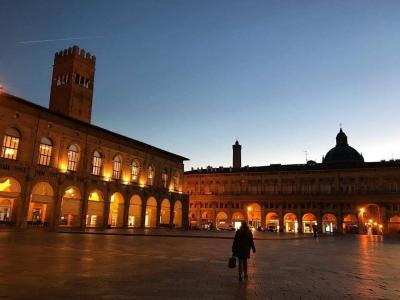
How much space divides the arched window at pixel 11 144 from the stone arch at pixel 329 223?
63.0m

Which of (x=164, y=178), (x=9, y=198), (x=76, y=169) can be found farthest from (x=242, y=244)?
(x=164, y=178)

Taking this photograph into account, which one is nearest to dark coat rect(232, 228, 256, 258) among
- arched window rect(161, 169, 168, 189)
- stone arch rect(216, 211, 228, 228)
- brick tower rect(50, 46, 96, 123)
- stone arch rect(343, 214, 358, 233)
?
brick tower rect(50, 46, 96, 123)

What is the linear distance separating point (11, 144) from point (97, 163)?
12.6 meters

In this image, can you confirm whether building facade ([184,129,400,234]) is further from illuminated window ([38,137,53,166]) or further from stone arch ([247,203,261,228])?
illuminated window ([38,137,53,166])

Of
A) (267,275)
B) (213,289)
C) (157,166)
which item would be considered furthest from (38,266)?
(157,166)

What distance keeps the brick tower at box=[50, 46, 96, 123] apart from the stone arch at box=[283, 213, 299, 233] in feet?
158

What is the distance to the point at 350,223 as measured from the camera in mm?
77938

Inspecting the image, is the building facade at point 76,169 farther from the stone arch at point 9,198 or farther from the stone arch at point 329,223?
the stone arch at point 329,223

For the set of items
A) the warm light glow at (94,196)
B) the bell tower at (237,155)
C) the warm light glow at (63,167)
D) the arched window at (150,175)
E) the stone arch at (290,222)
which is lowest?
the stone arch at (290,222)

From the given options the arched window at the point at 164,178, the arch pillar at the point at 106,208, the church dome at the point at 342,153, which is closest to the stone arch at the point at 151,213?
the arched window at the point at 164,178

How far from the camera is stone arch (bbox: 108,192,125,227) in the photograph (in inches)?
2031

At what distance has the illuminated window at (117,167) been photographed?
2028 inches

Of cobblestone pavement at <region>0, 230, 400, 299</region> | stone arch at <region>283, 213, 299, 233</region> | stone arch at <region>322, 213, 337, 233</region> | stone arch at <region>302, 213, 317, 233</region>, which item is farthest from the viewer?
stone arch at <region>283, 213, 299, 233</region>

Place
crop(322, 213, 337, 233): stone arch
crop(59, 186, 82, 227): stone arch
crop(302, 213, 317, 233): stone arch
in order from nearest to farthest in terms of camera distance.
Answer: crop(59, 186, 82, 227): stone arch
crop(322, 213, 337, 233): stone arch
crop(302, 213, 317, 233): stone arch
